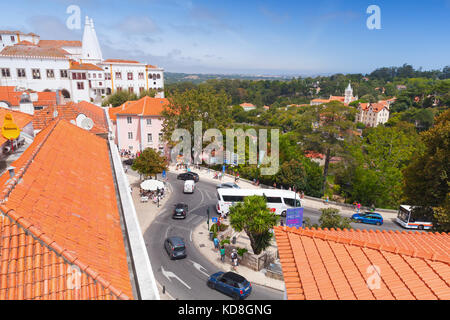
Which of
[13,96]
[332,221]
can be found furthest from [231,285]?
[13,96]

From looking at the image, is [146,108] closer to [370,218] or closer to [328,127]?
[328,127]

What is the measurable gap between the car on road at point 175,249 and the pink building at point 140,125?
24290 mm

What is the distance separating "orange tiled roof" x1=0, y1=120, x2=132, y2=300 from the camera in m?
4.71

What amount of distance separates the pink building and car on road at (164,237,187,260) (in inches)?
956

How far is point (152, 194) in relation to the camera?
101 ft

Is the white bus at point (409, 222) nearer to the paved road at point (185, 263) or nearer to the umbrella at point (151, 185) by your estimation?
the paved road at point (185, 263)

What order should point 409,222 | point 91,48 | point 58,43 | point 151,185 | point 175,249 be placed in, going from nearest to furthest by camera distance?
point 175,249 → point 409,222 → point 151,185 → point 91,48 → point 58,43

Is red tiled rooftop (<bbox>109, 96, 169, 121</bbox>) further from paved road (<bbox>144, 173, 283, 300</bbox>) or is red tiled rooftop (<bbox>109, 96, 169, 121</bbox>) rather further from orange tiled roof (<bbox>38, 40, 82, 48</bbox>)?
orange tiled roof (<bbox>38, 40, 82, 48</bbox>)

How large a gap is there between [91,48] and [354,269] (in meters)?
78.6

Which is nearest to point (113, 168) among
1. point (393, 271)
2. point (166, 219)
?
point (393, 271)

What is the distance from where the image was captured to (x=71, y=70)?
2276 inches

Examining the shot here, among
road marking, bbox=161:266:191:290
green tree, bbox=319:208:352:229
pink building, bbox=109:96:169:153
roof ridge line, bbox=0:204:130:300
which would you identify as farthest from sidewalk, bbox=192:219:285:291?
pink building, bbox=109:96:169:153

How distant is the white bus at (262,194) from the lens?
26.3 meters

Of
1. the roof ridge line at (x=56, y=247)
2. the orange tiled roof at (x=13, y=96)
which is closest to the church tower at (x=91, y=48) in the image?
the orange tiled roof at (x=13, y=96)
